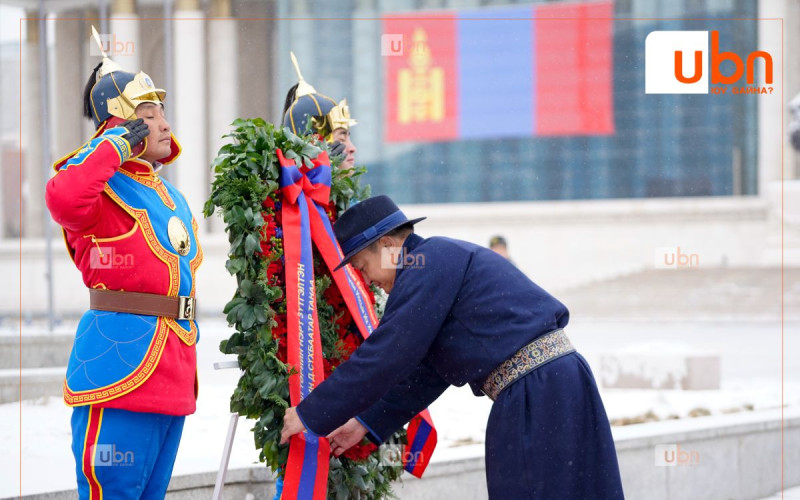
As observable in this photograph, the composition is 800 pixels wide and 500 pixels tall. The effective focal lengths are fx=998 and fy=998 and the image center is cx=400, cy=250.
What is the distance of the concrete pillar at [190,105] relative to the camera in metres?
30.8

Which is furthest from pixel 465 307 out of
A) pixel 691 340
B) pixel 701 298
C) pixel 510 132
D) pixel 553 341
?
pixel 510 132

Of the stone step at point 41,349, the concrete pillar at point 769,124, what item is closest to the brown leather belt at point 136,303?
the stone step at point 41,349

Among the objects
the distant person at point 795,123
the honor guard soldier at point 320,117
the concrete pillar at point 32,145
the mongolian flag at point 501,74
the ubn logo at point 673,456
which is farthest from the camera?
the concrete pillar at point 32,145

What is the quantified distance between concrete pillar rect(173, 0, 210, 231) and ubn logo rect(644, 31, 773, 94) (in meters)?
13.8

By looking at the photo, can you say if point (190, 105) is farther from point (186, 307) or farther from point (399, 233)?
point (399, 233)

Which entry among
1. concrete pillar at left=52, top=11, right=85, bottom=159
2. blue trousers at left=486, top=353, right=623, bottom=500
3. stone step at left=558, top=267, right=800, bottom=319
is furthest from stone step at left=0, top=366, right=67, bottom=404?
concrete pillar at left=52, top=11, right=85, bottom=159

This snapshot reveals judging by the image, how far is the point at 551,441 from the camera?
9.90 ft

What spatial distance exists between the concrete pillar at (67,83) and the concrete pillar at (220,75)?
4014 mm

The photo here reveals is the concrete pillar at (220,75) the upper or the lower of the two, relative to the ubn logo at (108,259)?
upper

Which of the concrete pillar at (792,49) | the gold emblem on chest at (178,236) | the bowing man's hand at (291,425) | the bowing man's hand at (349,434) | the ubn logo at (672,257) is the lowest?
the bowing man's hand at (349,434)

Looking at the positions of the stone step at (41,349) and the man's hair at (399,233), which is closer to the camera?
the man's hair at (399,233)

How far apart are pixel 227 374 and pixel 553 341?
6153 mm

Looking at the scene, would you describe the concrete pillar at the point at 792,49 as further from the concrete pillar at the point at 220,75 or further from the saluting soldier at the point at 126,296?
the saluting soldier at the point at 126,296

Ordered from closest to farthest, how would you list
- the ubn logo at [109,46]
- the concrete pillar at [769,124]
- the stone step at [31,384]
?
the ubn logo at [109,46]
the stone step at [31,384]
the concrete pillar at [769,124]
